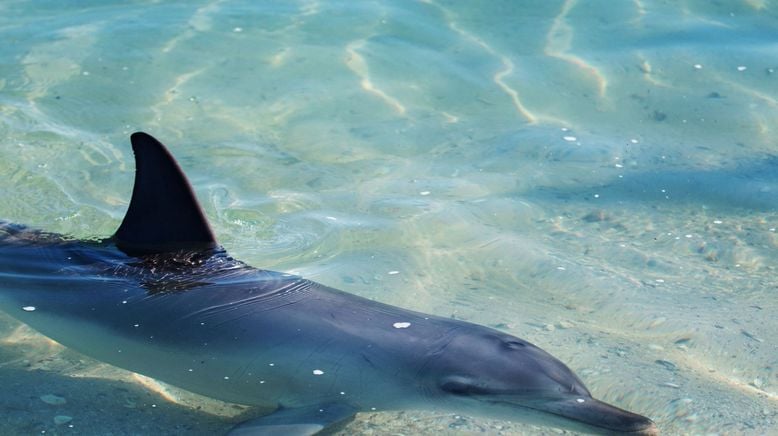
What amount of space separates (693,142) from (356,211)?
3.24 meters

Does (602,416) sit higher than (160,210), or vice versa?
(160,210)

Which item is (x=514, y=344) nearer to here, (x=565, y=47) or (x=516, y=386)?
(x=516, y=386)

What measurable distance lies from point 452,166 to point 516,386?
362 centimetres

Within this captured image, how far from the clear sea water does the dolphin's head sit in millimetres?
255

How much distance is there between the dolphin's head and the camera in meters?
4.14

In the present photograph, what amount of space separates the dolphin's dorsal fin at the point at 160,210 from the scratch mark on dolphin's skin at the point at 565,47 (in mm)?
5100

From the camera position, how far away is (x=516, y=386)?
4.34 meters

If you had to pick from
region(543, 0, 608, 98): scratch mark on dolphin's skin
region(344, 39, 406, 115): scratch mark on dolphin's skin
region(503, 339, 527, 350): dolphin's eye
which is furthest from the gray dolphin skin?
region(543, 0, 608, 98): scratch mark on dolphin's skin

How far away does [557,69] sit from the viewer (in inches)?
386

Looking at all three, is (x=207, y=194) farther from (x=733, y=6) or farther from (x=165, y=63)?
(x=733, y=6)

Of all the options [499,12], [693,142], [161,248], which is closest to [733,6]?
[499,12]

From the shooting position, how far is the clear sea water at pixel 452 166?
5.12 m

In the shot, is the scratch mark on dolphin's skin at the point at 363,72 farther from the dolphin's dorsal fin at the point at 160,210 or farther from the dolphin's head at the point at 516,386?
the dolphin's head at the point at 516,386

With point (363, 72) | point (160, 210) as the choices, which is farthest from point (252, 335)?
point (363, 72)
